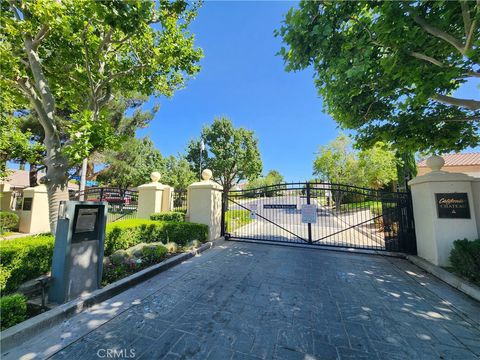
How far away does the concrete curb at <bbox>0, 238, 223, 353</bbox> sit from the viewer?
2.37 metres

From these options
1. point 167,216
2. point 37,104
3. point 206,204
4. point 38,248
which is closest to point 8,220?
point 167,216

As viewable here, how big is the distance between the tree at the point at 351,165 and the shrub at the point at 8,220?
885 inches

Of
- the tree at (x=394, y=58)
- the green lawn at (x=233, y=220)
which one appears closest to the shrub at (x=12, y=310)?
the tree at (x=394, y=58)

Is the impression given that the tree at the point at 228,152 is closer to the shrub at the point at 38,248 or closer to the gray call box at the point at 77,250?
the shrub at the point at 38,248

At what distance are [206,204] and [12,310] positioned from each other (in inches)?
218

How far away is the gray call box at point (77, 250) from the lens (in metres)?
3.19

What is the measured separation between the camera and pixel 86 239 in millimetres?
3557

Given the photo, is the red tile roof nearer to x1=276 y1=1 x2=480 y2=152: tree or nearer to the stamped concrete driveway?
x1=276 y1=1 x2=480 y2=152: tree

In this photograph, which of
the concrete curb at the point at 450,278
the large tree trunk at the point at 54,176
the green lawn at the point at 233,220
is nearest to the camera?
the concrete curb at the point at 450,278

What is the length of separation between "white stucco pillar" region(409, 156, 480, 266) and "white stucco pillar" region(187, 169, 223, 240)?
646cm

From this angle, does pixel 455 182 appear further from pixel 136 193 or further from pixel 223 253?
pixel 136 193

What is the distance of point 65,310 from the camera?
292 cm

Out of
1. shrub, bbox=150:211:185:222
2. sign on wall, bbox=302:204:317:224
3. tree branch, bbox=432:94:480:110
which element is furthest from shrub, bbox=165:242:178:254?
tree branch, bbox=432:94:480:110

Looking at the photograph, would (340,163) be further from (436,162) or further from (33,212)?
(33,212)
